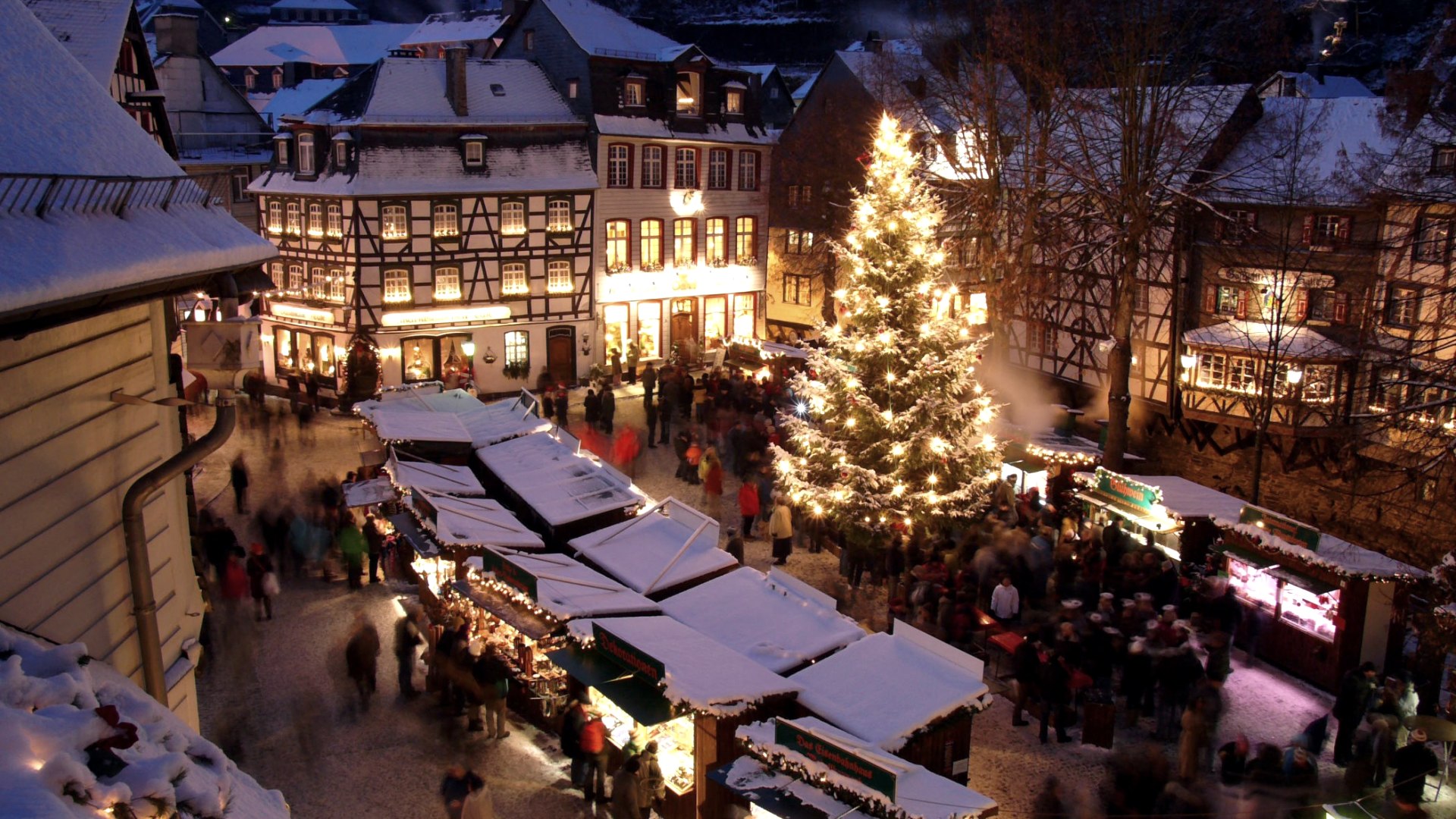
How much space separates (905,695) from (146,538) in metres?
6.36

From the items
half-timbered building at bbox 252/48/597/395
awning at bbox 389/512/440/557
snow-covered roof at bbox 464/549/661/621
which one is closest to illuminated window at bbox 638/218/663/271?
half-timbered building at bbox 252/48/597/395

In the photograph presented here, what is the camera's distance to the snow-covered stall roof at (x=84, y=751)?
3439 mm

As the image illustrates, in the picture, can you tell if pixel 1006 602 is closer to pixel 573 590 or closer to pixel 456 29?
pixel 573 590

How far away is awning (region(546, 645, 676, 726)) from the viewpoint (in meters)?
9.94

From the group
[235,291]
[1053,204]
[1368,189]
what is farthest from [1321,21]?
[235,291]

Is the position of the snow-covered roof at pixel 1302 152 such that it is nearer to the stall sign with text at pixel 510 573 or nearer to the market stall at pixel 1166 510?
the market stall at pixel 1166 510

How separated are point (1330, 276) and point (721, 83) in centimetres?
1985

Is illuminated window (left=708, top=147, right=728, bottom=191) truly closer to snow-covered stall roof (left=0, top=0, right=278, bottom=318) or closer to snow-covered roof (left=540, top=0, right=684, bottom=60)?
snow-covered roof (left=540, top=0, right=684, bottom=60)

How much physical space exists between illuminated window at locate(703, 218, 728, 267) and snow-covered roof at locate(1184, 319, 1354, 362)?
16.1 m

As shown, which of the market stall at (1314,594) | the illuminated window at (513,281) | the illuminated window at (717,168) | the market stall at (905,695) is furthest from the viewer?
the illuminated window at (717,168)

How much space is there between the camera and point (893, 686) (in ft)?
32.6

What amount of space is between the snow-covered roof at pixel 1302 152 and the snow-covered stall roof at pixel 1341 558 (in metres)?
9.87

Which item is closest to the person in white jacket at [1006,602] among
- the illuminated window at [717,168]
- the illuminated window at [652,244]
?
the illuminated window at [652,244]

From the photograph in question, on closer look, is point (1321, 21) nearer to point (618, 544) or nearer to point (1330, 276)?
point (1330, 276)
